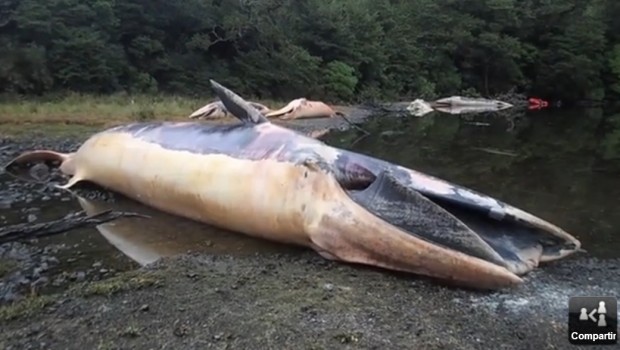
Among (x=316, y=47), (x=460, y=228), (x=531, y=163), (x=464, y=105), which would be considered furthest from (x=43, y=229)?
(x=464, y=105)

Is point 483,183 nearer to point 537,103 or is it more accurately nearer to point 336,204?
point 336,204

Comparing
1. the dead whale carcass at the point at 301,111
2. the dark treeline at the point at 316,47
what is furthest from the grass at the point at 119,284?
the dark treeline at the point at 316,47

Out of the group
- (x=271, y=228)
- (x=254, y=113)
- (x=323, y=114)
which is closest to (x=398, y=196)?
(x=271, y=228)

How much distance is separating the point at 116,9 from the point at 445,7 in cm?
2861

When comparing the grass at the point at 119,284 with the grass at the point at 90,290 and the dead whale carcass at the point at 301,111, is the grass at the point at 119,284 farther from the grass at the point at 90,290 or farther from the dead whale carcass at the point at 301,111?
the dead whale carcass at the point at 301,111

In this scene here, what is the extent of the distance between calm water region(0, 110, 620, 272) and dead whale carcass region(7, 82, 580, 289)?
0.32 meters

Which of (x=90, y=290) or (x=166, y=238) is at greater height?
(x=90, y=290)

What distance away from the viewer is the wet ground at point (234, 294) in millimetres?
3945

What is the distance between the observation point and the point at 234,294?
4.72 metres

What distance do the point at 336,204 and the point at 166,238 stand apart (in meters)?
2.10

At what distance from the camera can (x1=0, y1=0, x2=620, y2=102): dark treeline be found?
24.9 m

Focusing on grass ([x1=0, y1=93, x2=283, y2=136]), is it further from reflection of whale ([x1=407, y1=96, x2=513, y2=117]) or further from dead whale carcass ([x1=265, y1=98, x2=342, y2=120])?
reflection of whale ([x1=407, y1=96, x2=513, y2=117])

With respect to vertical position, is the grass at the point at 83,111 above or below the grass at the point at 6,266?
below
